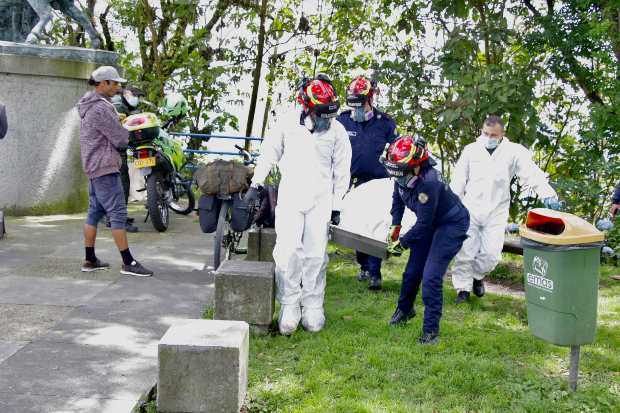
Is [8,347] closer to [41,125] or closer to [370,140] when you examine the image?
[370,140]

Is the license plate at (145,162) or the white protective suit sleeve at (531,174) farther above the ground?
the white protective suit sleeve at (531,174)

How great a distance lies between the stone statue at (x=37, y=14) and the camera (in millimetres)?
A: 10257

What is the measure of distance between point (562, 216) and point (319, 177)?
205 centimetres

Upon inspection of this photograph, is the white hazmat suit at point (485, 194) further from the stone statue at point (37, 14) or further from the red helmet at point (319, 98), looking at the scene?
the stone statue at point (37, 14)

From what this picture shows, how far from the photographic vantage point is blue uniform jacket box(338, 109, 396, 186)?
7.59m

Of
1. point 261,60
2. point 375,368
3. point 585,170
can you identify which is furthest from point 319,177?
point 261,60

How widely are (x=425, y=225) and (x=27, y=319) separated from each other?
299cm

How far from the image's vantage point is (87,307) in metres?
6.26

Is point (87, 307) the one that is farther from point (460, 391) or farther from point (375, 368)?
point (460, 391)

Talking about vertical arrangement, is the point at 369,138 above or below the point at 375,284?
above

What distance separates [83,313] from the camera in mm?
6090

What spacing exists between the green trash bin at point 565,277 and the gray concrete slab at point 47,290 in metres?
3.61

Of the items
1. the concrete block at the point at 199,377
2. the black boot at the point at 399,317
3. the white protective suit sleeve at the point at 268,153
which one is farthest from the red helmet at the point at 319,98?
the concrete block at the point at 199,377

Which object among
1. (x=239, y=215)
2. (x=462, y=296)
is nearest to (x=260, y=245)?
(x=239, y=215)
